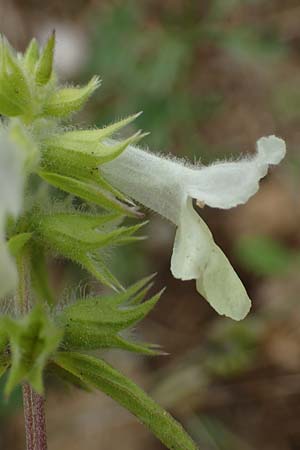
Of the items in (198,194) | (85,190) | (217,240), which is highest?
(217,240)

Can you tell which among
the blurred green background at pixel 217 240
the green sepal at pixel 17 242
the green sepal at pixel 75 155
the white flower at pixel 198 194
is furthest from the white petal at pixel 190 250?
the blurred green background at pixel 217 240

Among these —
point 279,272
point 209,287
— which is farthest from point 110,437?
point 209,287

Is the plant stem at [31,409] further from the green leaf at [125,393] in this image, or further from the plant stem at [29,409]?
the green leaf at [125,393]

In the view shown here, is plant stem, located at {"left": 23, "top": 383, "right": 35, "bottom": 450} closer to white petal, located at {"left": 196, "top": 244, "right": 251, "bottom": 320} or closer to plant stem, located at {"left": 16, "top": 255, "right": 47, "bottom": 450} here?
plant stem, located at {"left": 16, "top": 255, "right": 47, "bottom": 450}

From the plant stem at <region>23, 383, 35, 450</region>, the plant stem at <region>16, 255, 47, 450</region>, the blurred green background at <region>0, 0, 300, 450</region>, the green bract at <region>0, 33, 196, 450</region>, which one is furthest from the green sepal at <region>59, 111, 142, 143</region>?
the blurred green background at <region>0, 0, 300, 450</region>

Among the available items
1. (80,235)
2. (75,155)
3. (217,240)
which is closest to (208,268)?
(80,235)

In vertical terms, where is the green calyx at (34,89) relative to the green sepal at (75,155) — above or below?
above

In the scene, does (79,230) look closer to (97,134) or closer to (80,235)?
(80,235)
